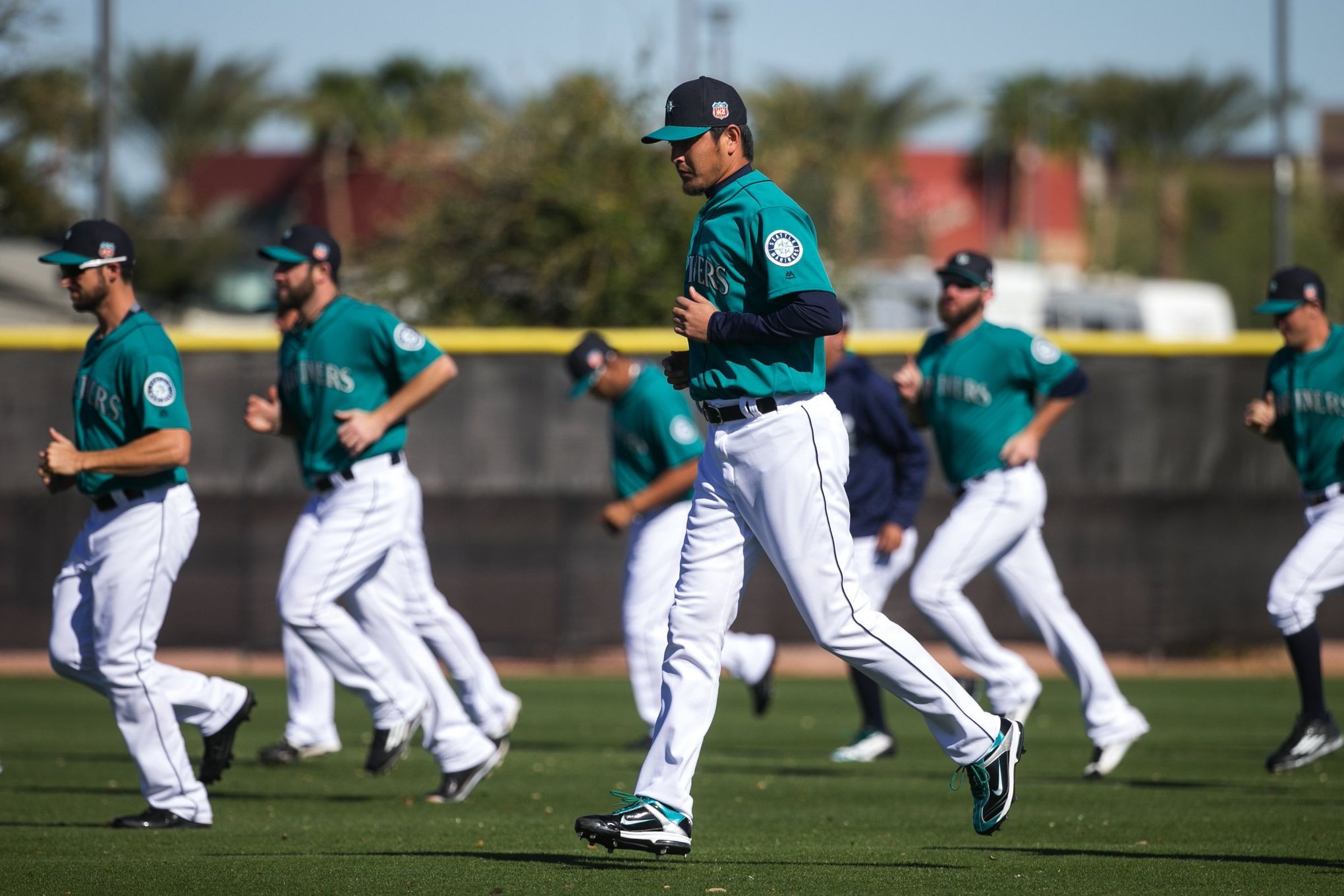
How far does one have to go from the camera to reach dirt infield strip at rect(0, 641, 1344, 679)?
1358cm

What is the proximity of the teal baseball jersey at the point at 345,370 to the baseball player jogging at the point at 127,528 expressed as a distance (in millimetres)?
1120

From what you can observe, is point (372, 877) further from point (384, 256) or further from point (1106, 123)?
point (1106, 123)

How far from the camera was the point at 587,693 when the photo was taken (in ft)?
40.6

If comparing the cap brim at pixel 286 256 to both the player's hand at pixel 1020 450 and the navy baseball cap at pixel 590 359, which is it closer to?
the navy baseball cap at pixel 590 359

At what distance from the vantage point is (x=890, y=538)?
30.6 ft

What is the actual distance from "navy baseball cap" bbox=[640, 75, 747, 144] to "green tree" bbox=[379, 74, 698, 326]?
1284cm

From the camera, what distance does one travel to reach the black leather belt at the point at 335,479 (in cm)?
762

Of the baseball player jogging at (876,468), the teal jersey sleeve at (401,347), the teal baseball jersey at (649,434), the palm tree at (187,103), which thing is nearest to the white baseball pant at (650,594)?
the teal baseball jersey at (649,434)

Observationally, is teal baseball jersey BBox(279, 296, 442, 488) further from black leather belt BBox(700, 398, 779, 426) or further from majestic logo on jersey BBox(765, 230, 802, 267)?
majestic logo on jersey BBox(765, 230, 802, 267)

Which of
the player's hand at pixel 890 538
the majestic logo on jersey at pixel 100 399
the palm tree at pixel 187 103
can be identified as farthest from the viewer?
the palm tree at pixel 187 103

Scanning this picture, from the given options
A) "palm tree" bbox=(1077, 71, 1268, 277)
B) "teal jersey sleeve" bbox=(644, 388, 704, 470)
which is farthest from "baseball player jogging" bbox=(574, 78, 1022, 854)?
"palm tree" bbox=(1077, 71, 1268, 277)

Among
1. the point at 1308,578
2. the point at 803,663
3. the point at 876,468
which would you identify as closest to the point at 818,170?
the point at 803,663

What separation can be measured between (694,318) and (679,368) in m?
0.37

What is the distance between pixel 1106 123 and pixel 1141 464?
39601 millimetres
